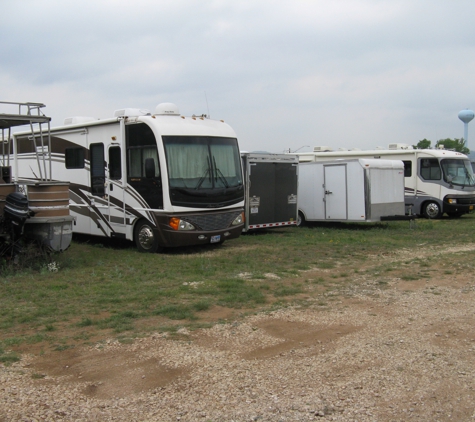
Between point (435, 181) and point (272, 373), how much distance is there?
685 inches

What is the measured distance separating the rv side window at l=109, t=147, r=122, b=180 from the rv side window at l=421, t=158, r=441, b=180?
41.9ft

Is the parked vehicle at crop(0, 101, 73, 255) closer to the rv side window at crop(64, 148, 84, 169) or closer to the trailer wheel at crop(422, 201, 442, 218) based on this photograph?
the rv side window at crop(64, 148, 84, 169)

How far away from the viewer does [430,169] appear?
20.8 m

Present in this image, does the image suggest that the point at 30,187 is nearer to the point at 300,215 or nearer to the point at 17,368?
the point at 17,368

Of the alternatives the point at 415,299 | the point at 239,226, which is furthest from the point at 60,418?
the point at 239,226

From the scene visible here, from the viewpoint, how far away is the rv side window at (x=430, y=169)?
20.7m

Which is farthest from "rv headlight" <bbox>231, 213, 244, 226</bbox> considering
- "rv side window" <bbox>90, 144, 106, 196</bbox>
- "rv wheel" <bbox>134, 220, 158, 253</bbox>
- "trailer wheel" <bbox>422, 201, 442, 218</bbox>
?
"trailer wheel" <bbox>422, 201, 442, 218</bbox>

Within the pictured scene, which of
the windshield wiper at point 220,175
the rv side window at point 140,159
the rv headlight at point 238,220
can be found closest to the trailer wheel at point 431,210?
the rv headlight at point 238,220

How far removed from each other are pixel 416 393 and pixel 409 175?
1779 centimetres

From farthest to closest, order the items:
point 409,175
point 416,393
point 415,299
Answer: point 409,175, point 415,299, point 416,393

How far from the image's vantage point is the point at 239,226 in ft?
41.3

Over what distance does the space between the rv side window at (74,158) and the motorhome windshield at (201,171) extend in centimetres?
287

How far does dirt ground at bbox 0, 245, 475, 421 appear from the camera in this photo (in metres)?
4.25

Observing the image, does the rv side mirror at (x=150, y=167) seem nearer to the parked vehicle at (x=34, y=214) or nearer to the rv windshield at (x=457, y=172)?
the parked vehicle at (x=34, y=214)
